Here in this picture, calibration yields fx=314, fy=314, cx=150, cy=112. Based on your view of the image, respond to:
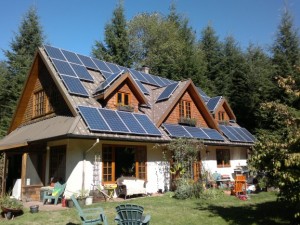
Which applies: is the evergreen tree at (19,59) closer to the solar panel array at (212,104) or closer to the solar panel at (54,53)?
the solar panel at (54,53)

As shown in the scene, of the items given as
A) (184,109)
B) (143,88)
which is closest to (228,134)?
(184,109)

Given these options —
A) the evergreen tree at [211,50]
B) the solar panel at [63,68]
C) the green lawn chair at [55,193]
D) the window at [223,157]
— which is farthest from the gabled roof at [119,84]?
the evergreen tree at [211,50]

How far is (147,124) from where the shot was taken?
1697 cm

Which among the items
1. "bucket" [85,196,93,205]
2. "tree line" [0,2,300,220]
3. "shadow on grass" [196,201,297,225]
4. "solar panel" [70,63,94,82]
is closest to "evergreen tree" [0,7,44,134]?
"tree line" [0,2,300,220]

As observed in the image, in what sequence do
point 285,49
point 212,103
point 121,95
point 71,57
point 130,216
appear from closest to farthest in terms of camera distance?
point 130,216, point 121,95, point 71,57, point 212,103, point 285,49

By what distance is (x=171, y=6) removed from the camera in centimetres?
4878

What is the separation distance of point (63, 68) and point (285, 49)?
21.3 meters

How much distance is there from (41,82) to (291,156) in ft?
50.0

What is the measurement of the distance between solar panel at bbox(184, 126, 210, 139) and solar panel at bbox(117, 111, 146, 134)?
161 inches

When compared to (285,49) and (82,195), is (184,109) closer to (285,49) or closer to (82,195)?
(82,195)

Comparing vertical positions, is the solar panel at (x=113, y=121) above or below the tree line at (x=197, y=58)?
below

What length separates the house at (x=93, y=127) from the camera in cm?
1443

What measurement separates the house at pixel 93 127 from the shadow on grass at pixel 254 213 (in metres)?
5.07

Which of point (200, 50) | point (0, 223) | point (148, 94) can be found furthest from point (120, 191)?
point (200, 50)
